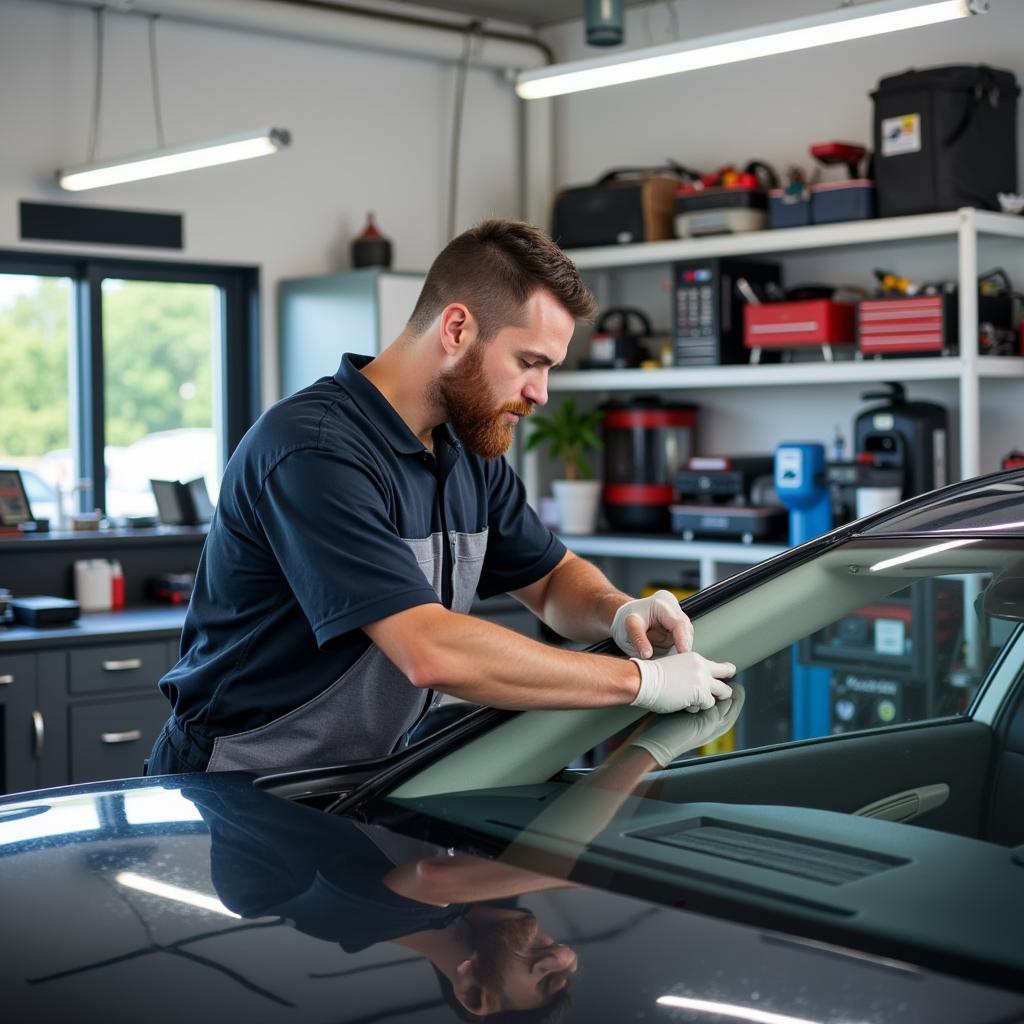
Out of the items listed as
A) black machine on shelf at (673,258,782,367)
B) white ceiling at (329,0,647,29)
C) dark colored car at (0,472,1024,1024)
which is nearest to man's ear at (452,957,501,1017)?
dark colored car at (0,472,1024,1024)

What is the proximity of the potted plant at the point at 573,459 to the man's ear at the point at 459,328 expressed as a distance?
422 cm

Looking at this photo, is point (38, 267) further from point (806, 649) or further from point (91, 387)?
point (806, 649)

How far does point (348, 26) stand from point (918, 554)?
506 cm

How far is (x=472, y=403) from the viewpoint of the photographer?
79.1 inches

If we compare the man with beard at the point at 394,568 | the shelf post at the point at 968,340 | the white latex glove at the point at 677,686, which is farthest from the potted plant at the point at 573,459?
the white latex glove at the point at 677,686

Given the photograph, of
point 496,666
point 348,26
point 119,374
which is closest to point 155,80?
point 348,26

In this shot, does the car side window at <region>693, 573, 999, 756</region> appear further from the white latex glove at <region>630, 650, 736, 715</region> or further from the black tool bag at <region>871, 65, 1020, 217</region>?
the black tool bag at <region>871, 65, 1020, 217</region>

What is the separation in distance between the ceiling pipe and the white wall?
4.8 inches

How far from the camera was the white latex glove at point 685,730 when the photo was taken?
150cm

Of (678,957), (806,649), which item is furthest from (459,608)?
(678,957)

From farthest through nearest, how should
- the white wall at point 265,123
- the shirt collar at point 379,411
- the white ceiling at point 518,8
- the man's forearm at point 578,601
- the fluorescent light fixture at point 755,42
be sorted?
the white ceiling at point 518,8, the white wall at point 265,123, the fluorescent light fixture at point 755,42, the man's forearm at point 578,601, the shirt collar at point 379,411

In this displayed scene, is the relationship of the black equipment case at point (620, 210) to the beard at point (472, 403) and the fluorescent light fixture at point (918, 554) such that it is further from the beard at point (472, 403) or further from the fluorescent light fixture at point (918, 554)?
the fluorescent light fixture at point (918, 554)

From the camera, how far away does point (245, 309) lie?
629cm

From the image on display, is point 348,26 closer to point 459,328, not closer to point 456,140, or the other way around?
point 456,140
